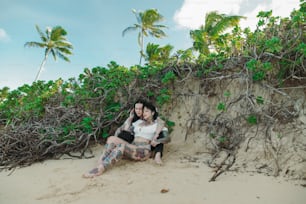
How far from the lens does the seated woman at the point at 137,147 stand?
3.54 meters

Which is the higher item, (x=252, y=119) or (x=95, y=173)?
(x=252, y=119)

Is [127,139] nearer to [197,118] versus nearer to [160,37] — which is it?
[197,118]

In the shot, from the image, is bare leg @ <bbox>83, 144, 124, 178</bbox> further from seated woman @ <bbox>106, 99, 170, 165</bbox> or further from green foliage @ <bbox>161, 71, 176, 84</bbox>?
green foliage @ <bbox>161, 71, 176, 84</bbox>

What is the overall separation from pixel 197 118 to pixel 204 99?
0.46m

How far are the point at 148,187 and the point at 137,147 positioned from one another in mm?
1037

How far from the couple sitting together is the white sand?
165 millimetres

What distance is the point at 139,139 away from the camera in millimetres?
4141

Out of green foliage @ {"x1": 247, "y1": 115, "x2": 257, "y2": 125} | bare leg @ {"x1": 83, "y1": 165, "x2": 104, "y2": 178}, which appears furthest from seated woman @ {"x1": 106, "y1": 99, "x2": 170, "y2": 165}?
green foliage @ {"x1": 247, "y1": 115, "x2": 257, "y2": 125}

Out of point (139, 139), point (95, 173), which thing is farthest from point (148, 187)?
point (139, 139)

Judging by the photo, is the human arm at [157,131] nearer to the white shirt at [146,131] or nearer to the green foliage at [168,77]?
the white shirt at [146,131]

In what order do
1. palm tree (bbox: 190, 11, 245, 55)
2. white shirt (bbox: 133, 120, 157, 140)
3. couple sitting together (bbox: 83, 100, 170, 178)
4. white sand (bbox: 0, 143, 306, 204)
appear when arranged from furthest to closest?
palm tree (bbox: 190, 11, 245, 55) → white shirt (bbox: 133, 120, 157, 140) → couple sitting together (bbox: 83, 100, 170, 178) → white sand (bbox: 0, 143, 306, 204)

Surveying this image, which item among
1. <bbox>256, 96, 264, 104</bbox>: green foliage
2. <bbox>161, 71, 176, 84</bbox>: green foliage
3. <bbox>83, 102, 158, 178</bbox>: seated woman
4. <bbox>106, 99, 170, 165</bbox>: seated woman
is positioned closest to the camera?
<bbox>83, 102, 158, 178</bbox>: seated woman

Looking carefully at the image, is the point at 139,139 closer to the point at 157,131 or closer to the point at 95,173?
the point at 157,131

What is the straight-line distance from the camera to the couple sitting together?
3.79m
